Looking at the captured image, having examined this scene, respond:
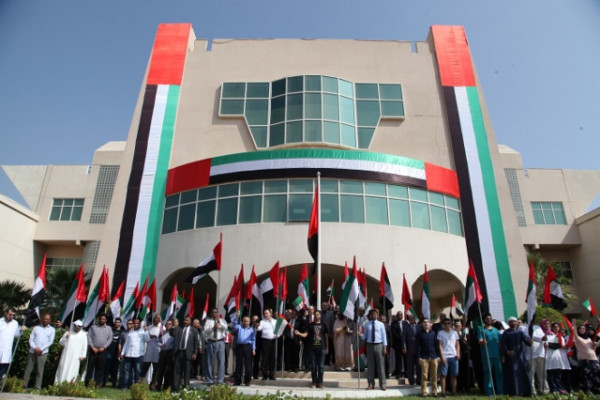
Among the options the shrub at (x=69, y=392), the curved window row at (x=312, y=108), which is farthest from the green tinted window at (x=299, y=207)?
the shrub at (x=69, y=392)

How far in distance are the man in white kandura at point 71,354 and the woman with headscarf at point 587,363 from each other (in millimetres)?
11221

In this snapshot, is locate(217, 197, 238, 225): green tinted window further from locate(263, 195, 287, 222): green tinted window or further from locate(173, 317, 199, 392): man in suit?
locate(173, 317, 199, 392): man in suit

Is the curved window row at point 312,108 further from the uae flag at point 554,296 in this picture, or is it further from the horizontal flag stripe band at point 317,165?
the uae flag at point 554,296

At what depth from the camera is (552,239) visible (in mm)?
29031

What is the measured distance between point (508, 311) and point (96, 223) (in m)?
25.3

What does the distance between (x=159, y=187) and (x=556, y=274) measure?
2439cm

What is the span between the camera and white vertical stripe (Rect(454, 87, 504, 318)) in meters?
20.6

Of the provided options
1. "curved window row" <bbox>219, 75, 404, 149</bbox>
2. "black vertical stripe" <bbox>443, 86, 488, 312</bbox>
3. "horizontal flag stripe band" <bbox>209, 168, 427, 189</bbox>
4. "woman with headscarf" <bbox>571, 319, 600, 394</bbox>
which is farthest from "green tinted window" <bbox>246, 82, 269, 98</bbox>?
"woman with headscarf" <bbox>571, 319, 600, 394</bbox>

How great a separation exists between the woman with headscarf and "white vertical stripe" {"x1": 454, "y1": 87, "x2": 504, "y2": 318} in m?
10.2

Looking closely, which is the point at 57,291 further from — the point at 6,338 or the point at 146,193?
the point at 6,338

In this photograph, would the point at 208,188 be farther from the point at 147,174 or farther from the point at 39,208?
the point at 39,208

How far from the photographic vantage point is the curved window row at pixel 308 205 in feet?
64.1

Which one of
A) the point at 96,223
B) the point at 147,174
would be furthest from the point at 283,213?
the point at 96,223

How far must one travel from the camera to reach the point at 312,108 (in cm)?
2380
